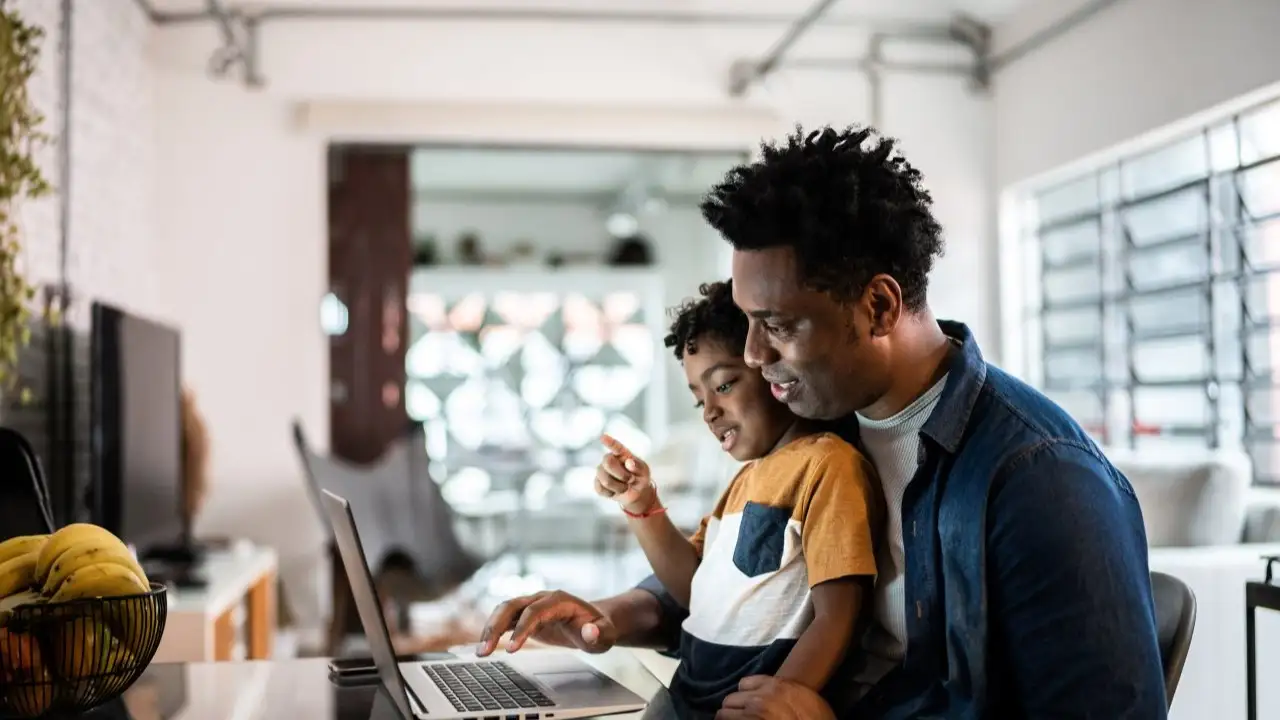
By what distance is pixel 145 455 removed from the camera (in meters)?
3.28

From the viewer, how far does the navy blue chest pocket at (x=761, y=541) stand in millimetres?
1319

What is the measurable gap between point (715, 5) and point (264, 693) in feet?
14.0

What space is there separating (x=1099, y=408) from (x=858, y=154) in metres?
3.94

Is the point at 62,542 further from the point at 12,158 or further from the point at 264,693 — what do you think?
the point at 12,158

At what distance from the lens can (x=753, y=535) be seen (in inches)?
53.0

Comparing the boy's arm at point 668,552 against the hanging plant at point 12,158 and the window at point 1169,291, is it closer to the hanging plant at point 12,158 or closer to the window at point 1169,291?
the hanging plant at point 12,158

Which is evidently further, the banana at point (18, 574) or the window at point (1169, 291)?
the window at point (1169, 291)

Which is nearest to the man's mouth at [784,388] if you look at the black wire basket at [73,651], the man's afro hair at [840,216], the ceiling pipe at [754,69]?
the man's afro hair at [840,216]

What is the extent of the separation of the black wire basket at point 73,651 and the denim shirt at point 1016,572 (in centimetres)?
69

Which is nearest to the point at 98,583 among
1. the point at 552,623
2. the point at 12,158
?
the point at 552,623

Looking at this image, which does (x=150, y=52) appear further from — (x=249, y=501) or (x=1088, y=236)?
(x=1088, y=236)

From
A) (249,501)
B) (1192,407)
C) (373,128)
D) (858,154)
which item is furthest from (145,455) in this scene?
(1192,407)

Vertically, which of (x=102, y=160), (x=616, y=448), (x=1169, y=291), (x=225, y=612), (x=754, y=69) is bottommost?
(x=225, y=612)

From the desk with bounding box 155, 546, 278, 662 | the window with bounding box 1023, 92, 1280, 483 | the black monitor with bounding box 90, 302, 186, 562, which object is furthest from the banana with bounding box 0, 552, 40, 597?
the window with bounding box 1023, 92, 1280, 483
